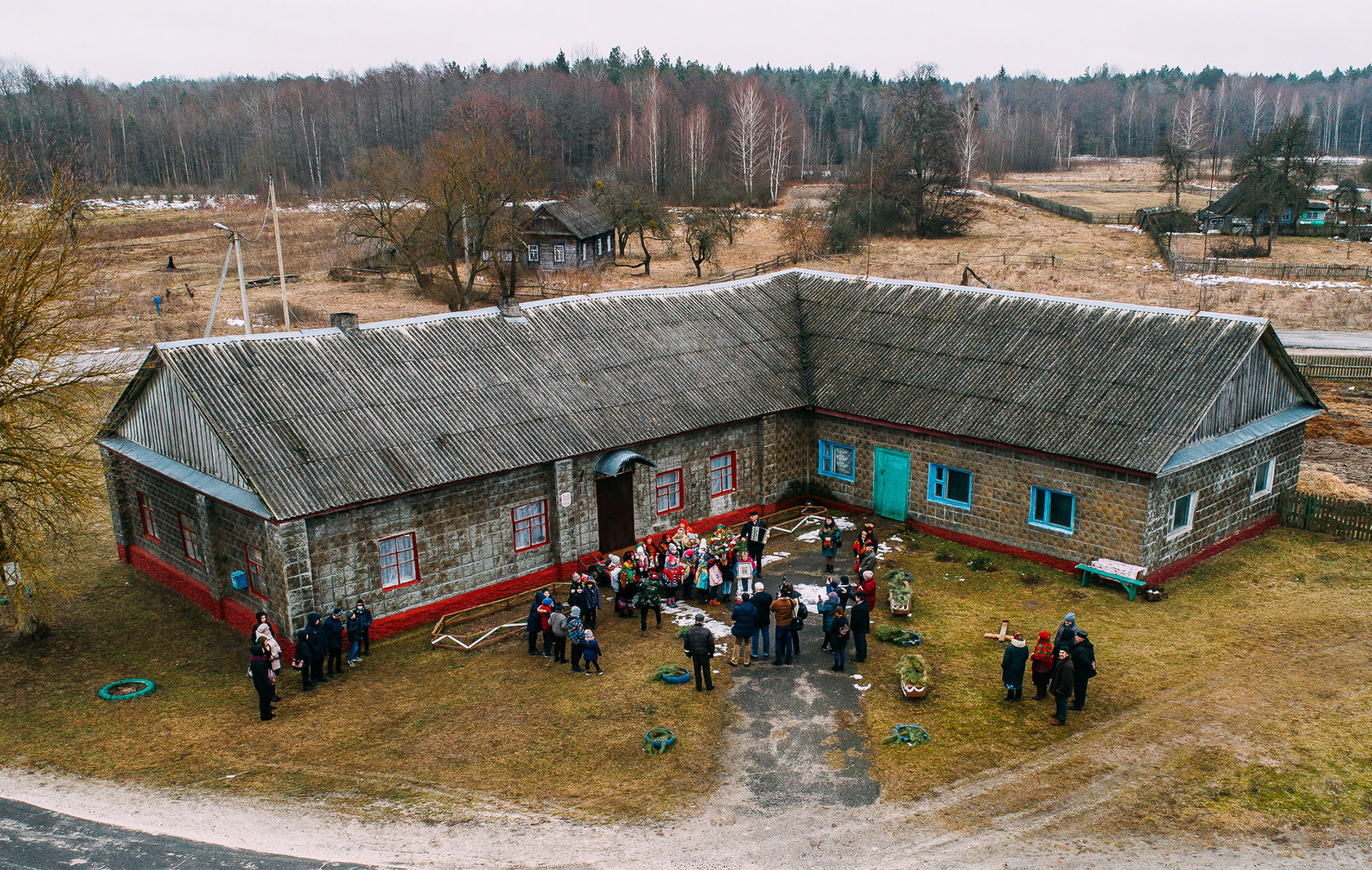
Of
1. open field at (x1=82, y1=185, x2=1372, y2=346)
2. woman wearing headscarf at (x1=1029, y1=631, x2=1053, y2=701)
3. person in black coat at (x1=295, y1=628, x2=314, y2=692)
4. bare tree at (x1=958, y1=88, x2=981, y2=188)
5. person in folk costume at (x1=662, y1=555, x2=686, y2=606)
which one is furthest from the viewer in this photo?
bare tree at (x1=958, y1=88, x2=981, y2=188)

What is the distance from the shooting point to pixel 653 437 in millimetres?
24766

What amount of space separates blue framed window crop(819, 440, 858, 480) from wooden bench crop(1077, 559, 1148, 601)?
6938mm

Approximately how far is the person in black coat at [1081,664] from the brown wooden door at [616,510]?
11.1 meters

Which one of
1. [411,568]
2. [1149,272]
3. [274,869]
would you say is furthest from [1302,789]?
[1149,272]

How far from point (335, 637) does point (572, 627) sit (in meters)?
4.39

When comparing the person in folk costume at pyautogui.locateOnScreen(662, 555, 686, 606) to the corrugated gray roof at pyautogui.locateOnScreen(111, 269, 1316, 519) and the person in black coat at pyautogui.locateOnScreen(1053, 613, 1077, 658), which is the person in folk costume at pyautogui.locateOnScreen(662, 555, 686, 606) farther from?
the person in black coat at pyautogui.locateOnScreen(1053, 613, 1077, 658)

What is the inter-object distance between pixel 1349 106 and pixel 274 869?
204550mm

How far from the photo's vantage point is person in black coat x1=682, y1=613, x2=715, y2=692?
711 inches

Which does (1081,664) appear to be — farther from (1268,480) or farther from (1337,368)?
(1337,368)

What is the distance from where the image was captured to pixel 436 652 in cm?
2048

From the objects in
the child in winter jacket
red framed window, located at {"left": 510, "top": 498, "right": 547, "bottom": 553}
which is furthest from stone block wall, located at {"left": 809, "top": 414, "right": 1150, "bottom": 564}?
the child in winter jacket

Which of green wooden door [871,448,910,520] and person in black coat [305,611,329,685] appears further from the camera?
green wooden door [871,448,910,520]

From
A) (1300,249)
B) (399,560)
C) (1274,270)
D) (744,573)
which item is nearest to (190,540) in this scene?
(399,560)

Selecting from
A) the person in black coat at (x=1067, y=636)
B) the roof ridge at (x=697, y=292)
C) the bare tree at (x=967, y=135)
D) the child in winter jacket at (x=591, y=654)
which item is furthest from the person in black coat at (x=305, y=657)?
the bare tree at (x=967, y=135)
